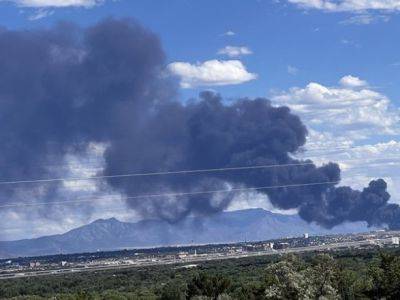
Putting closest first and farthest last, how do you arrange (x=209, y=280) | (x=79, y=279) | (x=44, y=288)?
1. (x=209, y=280)
2. (x=44, y=288)
3. (x=79, y=279)

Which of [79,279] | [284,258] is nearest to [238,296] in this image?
[284,258]

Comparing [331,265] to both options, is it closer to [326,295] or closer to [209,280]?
[326,295]

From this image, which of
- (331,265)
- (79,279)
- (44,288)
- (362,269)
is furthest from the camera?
(79,279)

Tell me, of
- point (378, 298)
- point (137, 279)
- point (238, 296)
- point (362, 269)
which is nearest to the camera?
point (378, 298)

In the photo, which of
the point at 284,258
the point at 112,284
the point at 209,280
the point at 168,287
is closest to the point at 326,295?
the point at 284,258

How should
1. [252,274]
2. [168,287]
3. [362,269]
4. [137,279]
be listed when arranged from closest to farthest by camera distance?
[168,287], [362,269], [252,274], [137,279]

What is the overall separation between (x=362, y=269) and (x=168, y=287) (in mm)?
43805

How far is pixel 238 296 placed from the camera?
8994 centimetres

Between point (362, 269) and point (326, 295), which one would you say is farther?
point (362, 269)

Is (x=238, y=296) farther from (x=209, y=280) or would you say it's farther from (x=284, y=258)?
(x=284, y=258)

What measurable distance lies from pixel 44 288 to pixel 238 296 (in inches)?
3515

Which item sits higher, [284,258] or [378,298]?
[284,258]

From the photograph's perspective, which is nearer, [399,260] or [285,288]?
[285,288]

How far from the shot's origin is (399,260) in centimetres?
8006
